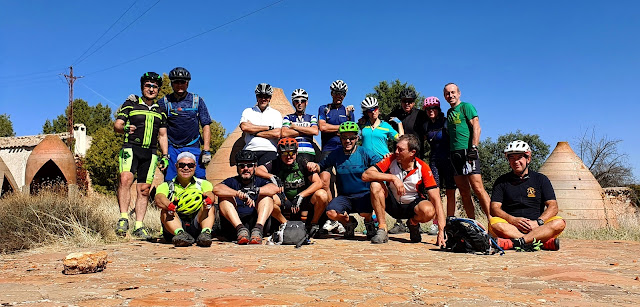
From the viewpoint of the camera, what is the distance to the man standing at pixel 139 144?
6.98 metres

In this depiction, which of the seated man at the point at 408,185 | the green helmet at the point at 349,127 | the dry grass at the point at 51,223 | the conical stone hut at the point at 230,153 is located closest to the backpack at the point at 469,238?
the seated man at the point at 408,185

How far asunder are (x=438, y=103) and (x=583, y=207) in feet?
18.2

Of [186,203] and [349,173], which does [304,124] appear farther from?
[186,203]

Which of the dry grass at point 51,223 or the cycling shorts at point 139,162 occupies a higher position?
the cycling shorts at point 139,162

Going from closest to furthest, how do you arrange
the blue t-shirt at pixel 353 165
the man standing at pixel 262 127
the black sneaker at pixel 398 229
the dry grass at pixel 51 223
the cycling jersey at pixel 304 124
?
the dry grass at pixel 51 223 < the blue t-shirt at pixel 353 165 < the man standing at pixel 262 127 < the cycling jersey at pixel 304 124 < the black sneaker at pixel 398 229

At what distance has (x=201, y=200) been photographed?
6.48m

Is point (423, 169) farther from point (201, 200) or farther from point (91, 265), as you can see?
point (91, 265)

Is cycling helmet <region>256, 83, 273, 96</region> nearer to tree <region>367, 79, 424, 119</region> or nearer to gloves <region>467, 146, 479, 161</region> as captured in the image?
gloves <region>467, 146, 479, 161</region>

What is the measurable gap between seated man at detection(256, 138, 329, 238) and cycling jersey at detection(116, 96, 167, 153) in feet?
5.04

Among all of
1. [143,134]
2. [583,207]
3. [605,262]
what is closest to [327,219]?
[143,134]

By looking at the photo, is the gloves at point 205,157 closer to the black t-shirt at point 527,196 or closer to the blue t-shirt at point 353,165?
the blue t-shirt at point 353,165

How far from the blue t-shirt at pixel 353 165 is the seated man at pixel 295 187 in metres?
0.32

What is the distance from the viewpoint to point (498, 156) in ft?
82.2

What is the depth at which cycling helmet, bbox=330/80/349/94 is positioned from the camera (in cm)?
781
